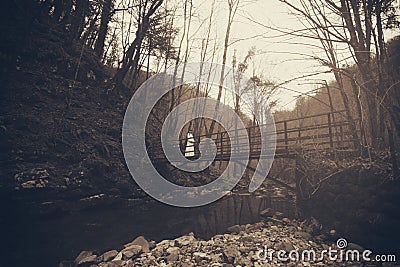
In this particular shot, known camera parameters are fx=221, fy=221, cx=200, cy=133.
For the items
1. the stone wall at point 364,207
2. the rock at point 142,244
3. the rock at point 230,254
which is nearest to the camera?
the stone wall at point 364,207

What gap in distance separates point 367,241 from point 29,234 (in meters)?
9.64

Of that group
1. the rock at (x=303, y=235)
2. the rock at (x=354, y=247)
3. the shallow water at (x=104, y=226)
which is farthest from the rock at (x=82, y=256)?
the rock at (x=354, y=247)

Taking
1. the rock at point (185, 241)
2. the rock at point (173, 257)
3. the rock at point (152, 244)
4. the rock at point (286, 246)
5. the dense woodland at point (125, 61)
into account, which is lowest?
the rock at point (152, 244)

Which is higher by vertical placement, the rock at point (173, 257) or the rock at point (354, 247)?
the rock at point (354, 247)

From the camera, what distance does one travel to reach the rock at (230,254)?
5.58 meters

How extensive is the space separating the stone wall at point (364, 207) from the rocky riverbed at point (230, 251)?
0.37 m

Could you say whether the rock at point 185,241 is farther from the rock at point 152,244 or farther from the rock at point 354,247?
the rock at point 354,247

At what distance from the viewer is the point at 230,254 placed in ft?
19.0

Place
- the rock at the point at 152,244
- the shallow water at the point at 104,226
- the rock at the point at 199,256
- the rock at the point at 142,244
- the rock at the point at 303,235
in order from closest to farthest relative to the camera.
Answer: the rock at the point at 199,256 → the shallow water at the point at 104,226 → the rock at the point at 142,244 → the rock at the point at 152,244 → the rock at the point at 303,235

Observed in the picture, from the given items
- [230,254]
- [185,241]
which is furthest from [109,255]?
[230,254]

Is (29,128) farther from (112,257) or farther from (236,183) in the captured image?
(236,183)

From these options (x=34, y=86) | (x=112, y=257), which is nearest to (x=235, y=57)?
(x=34, y=86)

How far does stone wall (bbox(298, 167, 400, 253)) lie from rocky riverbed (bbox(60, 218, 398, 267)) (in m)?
0.37

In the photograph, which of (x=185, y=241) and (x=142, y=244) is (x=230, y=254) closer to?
(x=185, y=241)
